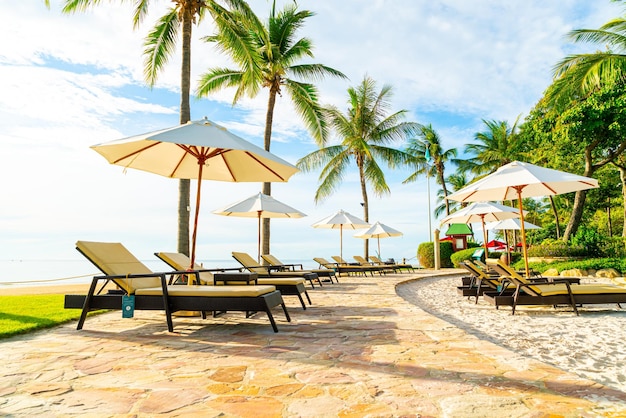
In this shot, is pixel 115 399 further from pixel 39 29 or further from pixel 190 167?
pixel 39 29

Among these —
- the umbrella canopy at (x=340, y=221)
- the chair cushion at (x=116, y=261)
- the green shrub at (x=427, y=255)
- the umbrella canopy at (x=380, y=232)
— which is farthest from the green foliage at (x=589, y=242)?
the chair cushion at (x=116, y=261)

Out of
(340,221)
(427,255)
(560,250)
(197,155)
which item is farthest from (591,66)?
(197,155)

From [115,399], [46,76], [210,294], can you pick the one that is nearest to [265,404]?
[115,399]

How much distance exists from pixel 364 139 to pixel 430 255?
7.45 meters

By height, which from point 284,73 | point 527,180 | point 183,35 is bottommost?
point 527,180

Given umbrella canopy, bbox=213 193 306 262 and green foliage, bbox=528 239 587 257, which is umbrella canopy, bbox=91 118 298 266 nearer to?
umbrella canopy, bbox=213 193 306 262

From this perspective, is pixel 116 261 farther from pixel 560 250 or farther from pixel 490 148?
pixel 490 148

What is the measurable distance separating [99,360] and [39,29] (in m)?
6.71

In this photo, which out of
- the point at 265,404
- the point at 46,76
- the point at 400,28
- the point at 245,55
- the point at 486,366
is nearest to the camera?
the point at 265,404

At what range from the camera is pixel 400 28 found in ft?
30.3

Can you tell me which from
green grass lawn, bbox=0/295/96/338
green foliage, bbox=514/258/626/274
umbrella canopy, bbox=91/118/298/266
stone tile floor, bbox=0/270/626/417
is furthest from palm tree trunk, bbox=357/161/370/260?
stone tile floor, bbox=0/270/626/417

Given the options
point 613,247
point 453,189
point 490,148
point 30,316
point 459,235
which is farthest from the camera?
point 453,189

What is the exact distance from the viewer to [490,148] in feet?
95.5

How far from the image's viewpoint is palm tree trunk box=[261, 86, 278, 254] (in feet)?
42.9
